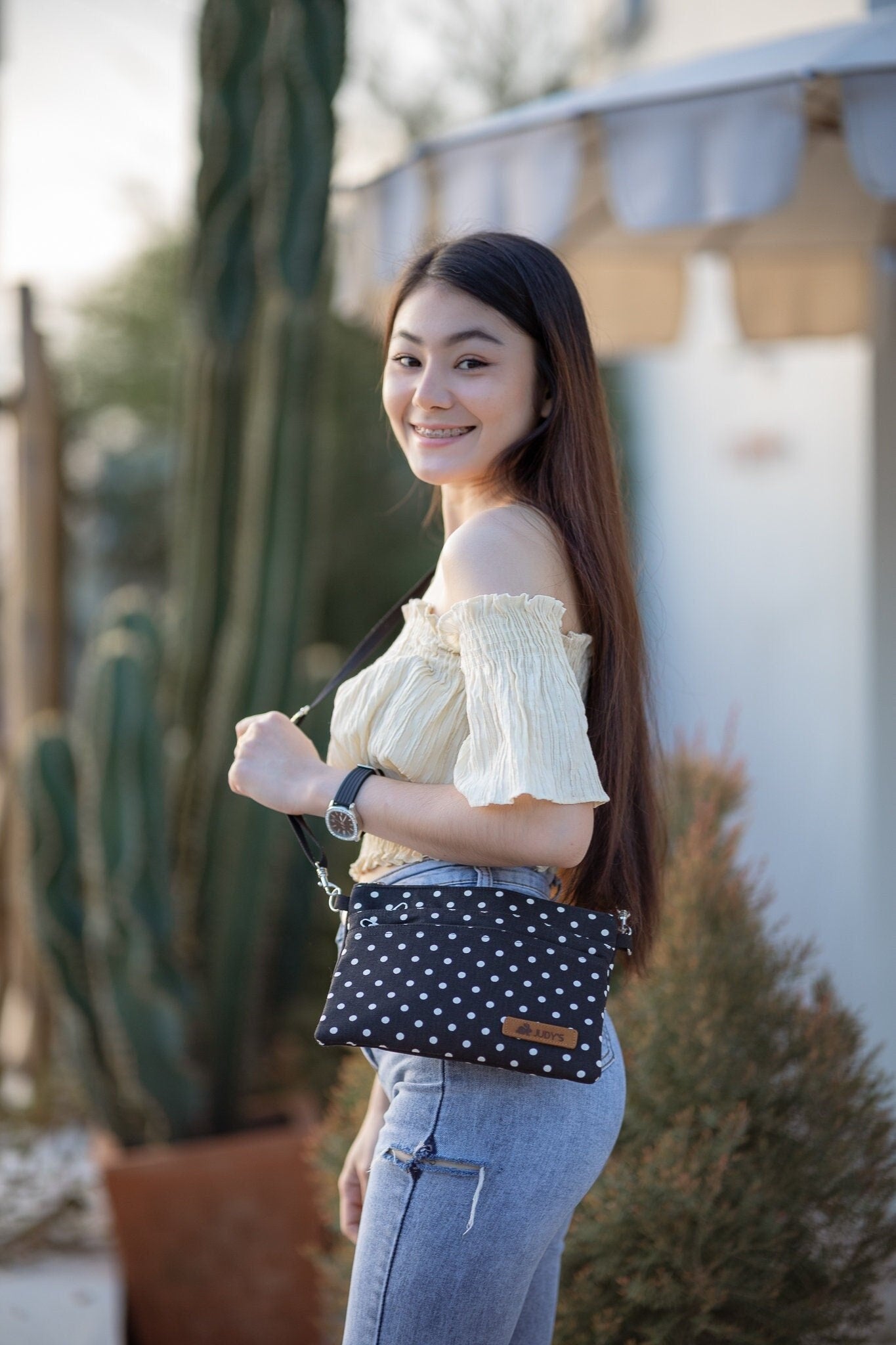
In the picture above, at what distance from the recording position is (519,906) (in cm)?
137

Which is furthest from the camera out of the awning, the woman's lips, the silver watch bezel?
the awning

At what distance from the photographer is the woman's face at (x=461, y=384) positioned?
148 cm

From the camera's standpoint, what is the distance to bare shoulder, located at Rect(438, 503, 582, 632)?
1.38 m

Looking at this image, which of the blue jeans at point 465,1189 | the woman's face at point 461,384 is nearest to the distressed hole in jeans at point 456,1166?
the blue jeans at point 465,1189

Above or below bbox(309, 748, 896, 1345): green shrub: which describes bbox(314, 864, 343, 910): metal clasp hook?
above

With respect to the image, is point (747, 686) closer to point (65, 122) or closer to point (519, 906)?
point (519, 906)

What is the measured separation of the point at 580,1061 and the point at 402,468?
5.62 m

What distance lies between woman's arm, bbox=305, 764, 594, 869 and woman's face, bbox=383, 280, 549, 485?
386 mm

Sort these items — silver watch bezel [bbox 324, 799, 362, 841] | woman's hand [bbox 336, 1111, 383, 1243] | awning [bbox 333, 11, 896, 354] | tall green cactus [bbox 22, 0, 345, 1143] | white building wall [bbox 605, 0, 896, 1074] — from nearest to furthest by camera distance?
1. silver watch bezel [bbox 324, 799, 362, 841]
2. woman's hand [bbox 336, 1111, 383, 1243]
3. awning [bbox 333, 11, 896, 354]
4. tall green cactus [bbox 22, 0, 345, 1143]
5. white building wall [bbox 605, 0, 896, 1074]

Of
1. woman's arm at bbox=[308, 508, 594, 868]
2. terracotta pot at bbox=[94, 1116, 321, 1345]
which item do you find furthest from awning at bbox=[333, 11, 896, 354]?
terracotta pot at bbox=[94, 1116, 321, 1345]

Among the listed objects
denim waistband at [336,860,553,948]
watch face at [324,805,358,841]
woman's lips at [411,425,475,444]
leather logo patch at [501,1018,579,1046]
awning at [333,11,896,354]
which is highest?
awning at [333,11,896,354]

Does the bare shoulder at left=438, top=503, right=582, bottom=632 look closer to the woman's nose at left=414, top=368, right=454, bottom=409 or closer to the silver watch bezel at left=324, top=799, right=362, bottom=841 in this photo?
the woman's nose at left=414, top=368, right=454, bottom=409

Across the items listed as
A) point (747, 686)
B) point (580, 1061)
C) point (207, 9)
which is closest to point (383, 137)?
point (207, 9)

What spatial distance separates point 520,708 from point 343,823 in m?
0.25
